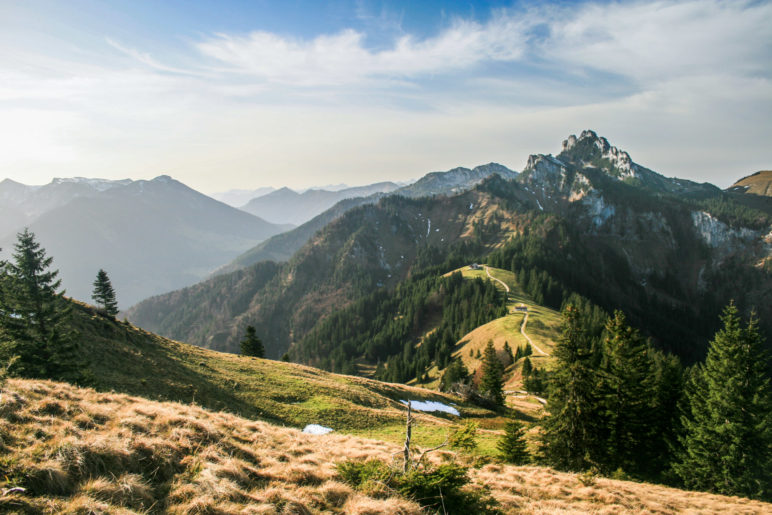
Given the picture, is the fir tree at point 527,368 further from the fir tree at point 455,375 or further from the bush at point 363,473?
the bush at point 363,473

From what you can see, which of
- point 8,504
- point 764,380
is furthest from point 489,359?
point 8,504

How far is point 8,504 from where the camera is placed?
656cm

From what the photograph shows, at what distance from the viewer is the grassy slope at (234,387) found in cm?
2616

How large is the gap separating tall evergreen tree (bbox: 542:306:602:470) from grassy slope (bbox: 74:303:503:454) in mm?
5209

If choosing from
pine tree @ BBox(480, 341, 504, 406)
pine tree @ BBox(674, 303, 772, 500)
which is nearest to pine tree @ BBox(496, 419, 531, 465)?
pine tree @ BBox(674, 303, 772, 500)

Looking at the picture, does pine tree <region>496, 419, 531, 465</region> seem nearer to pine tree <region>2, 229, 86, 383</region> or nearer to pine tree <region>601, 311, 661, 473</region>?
pine tree <region>601, 311, 661, 473</region>

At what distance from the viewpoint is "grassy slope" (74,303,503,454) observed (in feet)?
85.8

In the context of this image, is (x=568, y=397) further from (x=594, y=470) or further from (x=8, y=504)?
(x=8, y=504)

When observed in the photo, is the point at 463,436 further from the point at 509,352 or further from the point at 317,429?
the point at 509,352

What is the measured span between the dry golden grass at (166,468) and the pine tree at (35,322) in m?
10.7

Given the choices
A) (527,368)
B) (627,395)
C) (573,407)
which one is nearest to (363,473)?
(573,407)

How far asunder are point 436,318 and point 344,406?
12364 cm

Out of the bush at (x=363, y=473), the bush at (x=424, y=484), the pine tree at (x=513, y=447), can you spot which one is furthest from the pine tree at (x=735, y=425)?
the bush at (x=363, y=473)

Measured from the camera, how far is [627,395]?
27.1 metres
